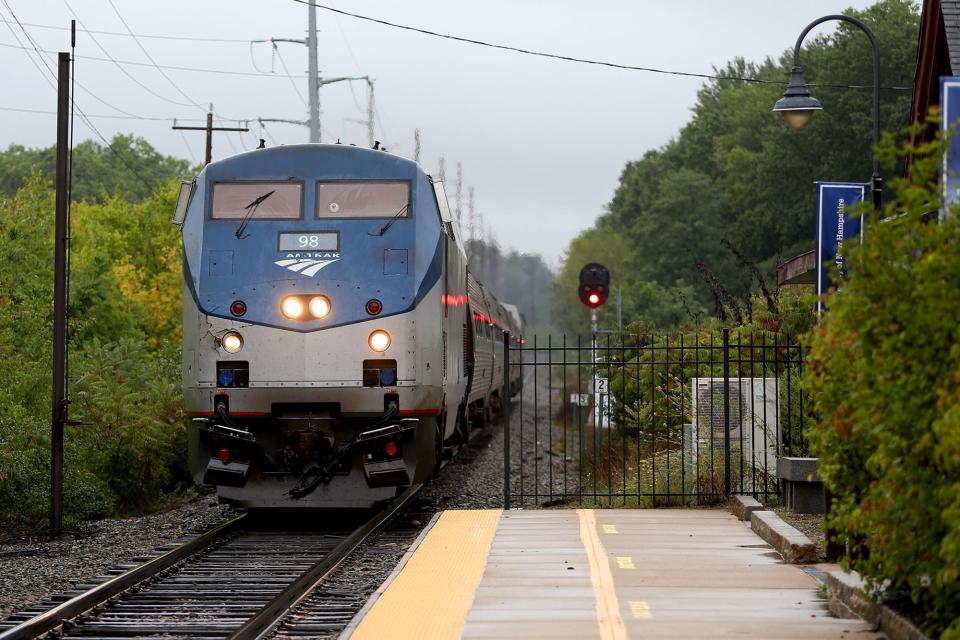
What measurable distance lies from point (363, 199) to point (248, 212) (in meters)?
1.26

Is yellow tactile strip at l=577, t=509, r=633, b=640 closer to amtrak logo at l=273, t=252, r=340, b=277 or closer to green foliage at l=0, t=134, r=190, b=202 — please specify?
amtrak logo at l=273, t=252, r=340, b=277

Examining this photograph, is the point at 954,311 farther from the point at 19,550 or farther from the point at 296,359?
the point at 19,550

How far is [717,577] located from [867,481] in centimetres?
242

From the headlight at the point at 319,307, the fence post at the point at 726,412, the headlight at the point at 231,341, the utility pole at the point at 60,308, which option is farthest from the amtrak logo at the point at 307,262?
the fence post at the point at 726,412

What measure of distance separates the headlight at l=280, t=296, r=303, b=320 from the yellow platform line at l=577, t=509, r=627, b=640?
3.68m

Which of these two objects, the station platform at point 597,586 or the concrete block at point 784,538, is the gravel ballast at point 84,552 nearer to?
the station platform at point 597,586

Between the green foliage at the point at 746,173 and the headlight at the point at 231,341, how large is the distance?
26.8m

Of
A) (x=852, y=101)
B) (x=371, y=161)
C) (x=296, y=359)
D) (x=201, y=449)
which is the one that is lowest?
(x=201, y=449)

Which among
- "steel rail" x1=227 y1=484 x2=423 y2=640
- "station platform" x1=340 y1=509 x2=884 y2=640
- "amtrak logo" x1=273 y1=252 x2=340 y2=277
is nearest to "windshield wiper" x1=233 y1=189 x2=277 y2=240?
"amtrak logo" x1=273 y1=252 x2=340 y2=277

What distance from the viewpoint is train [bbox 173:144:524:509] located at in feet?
48.3

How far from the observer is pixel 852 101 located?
59.3 m

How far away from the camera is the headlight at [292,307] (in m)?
14.8

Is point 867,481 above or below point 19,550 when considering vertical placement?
above

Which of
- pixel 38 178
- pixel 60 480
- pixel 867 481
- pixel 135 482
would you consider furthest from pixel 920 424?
pixel 38 178
